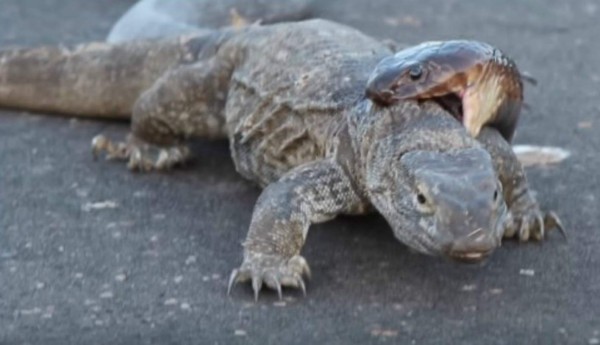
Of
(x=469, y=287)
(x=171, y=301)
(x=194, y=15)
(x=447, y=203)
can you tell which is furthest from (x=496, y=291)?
(x=194, y=15)

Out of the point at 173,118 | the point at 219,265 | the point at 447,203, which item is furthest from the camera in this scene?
the point at 173,118

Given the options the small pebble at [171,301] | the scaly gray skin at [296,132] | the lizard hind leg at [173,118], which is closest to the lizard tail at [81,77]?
the scaly gray skin at [296,132]

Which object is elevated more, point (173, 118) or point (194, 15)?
point (173, 118)

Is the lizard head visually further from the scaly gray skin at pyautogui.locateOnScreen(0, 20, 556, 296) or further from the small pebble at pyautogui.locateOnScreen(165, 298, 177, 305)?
the small pebble at pyautogui.locateOnScreen(165, 298, 177, 305)

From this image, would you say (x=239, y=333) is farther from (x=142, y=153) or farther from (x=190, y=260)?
(x=142, y=153)

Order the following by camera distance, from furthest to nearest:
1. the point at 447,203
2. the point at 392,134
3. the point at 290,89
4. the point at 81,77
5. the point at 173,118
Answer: the point at 81,77 < the point at 173,118 < the point at 290,89 < the point at 392,134 < the point at 447,203
